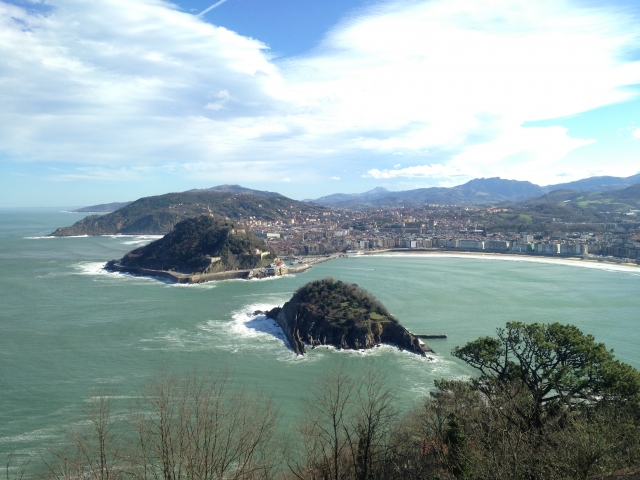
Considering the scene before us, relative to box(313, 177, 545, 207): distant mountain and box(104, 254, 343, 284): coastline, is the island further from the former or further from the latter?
box(313, 177, 545, 207): distant mountain

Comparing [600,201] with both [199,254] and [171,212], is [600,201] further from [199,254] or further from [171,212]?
[199,254]

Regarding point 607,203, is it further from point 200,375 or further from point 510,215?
point 200,375

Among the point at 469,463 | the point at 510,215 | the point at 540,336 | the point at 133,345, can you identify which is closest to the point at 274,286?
the point at 133,345

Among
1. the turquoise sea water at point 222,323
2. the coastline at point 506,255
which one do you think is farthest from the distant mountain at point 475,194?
the turquoise sea water at point 222,323

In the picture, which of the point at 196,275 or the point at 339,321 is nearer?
the point at 339,321

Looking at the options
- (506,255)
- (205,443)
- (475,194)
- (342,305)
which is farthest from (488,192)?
(205,443)

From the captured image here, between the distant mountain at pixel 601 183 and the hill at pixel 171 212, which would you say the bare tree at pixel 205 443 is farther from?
the distant mountain at pixel 601 183
